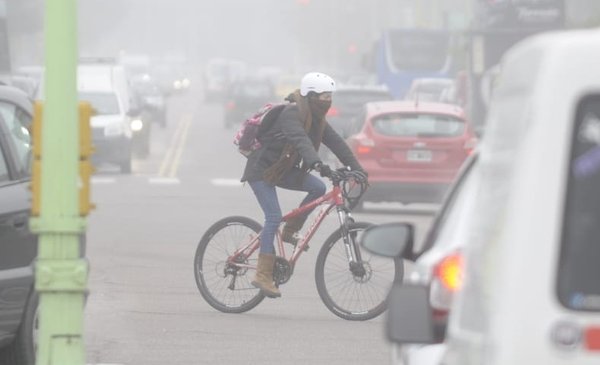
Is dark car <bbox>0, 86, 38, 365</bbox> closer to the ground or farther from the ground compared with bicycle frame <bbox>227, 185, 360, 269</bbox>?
farther from the ground

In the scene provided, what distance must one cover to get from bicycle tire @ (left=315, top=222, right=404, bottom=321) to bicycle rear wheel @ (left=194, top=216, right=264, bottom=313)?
0.52 metres

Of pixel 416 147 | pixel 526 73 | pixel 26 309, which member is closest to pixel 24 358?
pixel 26 309

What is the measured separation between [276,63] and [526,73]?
608 feet

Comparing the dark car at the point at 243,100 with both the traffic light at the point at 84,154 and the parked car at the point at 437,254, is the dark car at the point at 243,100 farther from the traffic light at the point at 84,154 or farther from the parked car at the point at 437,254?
the parked car at the point at 437,254

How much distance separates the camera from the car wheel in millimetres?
9141

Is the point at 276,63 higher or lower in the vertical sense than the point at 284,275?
lower

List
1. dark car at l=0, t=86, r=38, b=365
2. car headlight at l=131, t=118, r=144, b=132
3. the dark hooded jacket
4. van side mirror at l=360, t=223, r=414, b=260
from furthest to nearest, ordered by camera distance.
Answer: car headlight at l=131, t=118, r=144, b=132 → the dark hooded jacket → dark car at l=0, t=86, r=38, b=365 → van side mirror at l=360, t=223, r=414, b=260

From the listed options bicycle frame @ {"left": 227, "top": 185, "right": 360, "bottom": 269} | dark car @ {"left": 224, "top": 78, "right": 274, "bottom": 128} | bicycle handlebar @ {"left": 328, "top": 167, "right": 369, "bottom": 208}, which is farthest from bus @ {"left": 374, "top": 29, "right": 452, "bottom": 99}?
bicycle handlebar @ {"left": 328, "top": 167, "right": 369, "bottom": 208}

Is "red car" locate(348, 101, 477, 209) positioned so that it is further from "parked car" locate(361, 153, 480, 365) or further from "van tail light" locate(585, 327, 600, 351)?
"van tail light" locate(585, 327, 600, 351)

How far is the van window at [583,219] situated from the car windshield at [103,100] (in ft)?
96.6

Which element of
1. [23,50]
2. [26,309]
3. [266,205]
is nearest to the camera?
[26,309]

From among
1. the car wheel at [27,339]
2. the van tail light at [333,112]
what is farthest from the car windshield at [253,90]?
the car wheel at [27,339]

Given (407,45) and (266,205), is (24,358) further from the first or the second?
(407,45)

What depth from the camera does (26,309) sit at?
911cm
